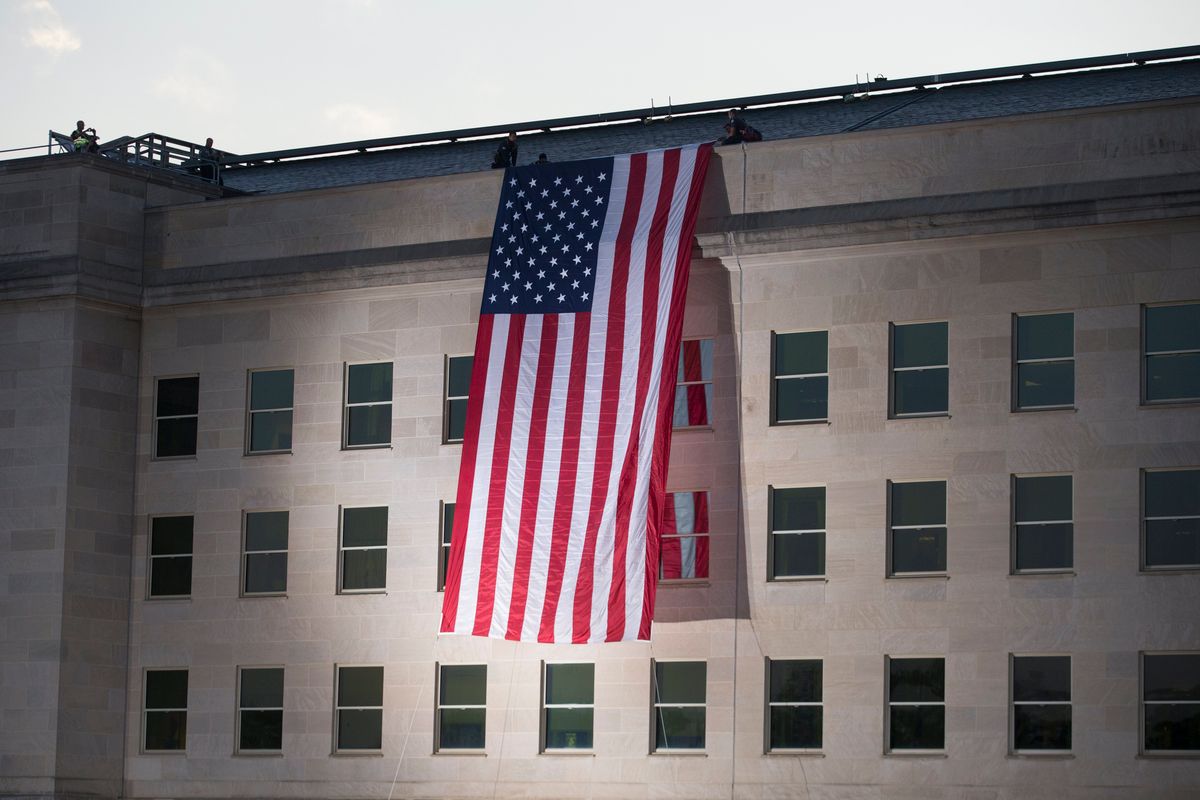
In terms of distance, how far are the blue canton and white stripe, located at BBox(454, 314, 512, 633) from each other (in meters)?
0.85

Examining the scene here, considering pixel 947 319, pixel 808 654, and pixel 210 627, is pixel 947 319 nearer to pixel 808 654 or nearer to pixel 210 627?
pixel 808 654

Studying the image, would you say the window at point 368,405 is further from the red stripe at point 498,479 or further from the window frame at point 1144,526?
the window frame at point 1144,526

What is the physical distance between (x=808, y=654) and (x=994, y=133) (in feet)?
38.3

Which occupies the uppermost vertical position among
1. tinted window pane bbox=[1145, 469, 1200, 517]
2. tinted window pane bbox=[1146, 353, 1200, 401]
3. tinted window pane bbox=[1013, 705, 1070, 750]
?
tinted window pane bbox=[1146, 353, 1200, 401]

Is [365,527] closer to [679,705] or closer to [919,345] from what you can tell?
[679,705]

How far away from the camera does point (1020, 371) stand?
46750 mm

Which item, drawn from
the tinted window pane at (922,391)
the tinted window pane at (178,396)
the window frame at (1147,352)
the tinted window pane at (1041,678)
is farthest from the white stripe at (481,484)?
the window frame at (1147,352)

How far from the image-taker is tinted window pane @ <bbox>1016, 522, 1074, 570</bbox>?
150 feet

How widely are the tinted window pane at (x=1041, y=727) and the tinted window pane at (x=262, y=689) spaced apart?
1766cm

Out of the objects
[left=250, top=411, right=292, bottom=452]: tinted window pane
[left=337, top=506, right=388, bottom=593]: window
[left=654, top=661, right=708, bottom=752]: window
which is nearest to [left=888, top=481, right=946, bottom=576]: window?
[left=654, top=661, right=708, bottom=752]: window

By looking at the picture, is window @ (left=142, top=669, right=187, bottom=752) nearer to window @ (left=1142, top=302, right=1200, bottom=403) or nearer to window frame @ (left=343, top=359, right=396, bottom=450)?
window frame @ (left=343, top=359, right=396, bottom=450)

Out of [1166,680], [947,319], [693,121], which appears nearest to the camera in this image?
[1166,680]

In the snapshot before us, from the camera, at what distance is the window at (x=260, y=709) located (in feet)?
174

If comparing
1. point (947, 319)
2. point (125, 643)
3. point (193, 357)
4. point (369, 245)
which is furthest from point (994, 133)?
point (125, 643)
